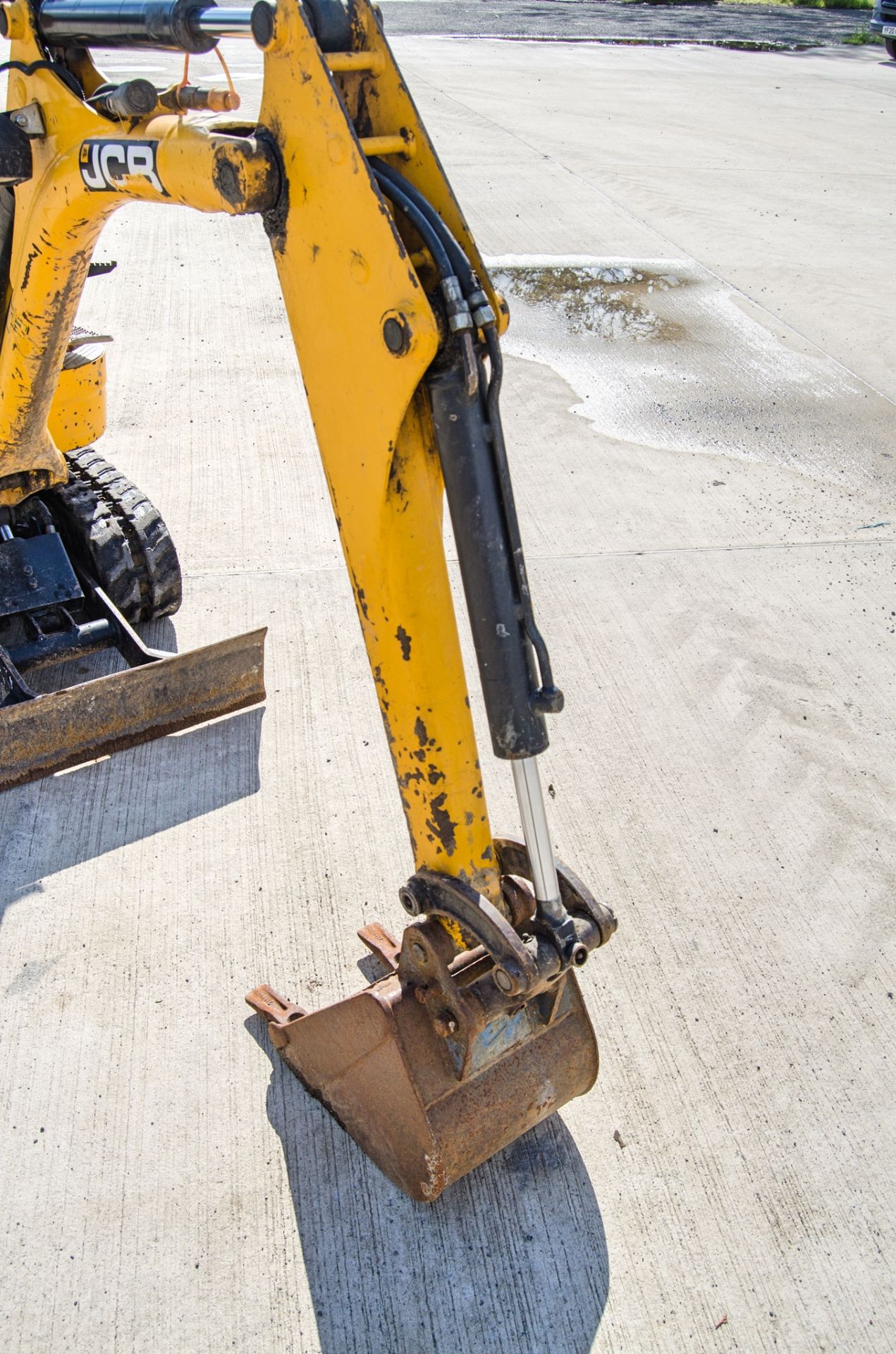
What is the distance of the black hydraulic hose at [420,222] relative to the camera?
203 cm

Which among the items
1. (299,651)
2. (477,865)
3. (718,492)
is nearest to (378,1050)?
(477,865)

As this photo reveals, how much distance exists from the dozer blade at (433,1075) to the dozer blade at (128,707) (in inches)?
63.5

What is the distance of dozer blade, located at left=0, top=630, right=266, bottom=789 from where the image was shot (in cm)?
401

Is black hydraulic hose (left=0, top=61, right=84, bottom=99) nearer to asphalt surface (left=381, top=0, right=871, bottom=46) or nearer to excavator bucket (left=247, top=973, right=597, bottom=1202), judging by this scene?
A: excavator bucket (left=247, top=973, right=597, bottom=1202)

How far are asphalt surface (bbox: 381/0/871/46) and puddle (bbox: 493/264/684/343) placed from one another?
10.8 m

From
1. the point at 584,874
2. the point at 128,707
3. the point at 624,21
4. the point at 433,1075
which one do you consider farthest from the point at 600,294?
the point at 624,21

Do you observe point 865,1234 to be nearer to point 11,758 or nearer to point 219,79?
point 11,758

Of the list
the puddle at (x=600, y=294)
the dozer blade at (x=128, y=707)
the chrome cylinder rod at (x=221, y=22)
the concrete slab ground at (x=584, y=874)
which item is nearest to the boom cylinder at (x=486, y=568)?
the chrome cylinder rod at (x=221, y=22)

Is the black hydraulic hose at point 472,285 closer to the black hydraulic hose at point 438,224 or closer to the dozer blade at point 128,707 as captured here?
the black hydraulic hose at point 438,224

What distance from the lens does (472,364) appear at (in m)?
2.05

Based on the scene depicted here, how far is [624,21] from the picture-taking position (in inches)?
801

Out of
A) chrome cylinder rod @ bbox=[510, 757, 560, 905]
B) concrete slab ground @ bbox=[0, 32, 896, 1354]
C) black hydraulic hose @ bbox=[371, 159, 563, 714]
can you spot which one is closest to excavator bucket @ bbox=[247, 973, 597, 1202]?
concrete slab ground @ bbox=[0, 32, 896, 1354]

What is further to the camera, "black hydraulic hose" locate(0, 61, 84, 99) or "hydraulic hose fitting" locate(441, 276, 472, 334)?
"black hydraulic hose" locate(0, 61, 84, 99)

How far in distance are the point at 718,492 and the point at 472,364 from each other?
4373 millimetres
